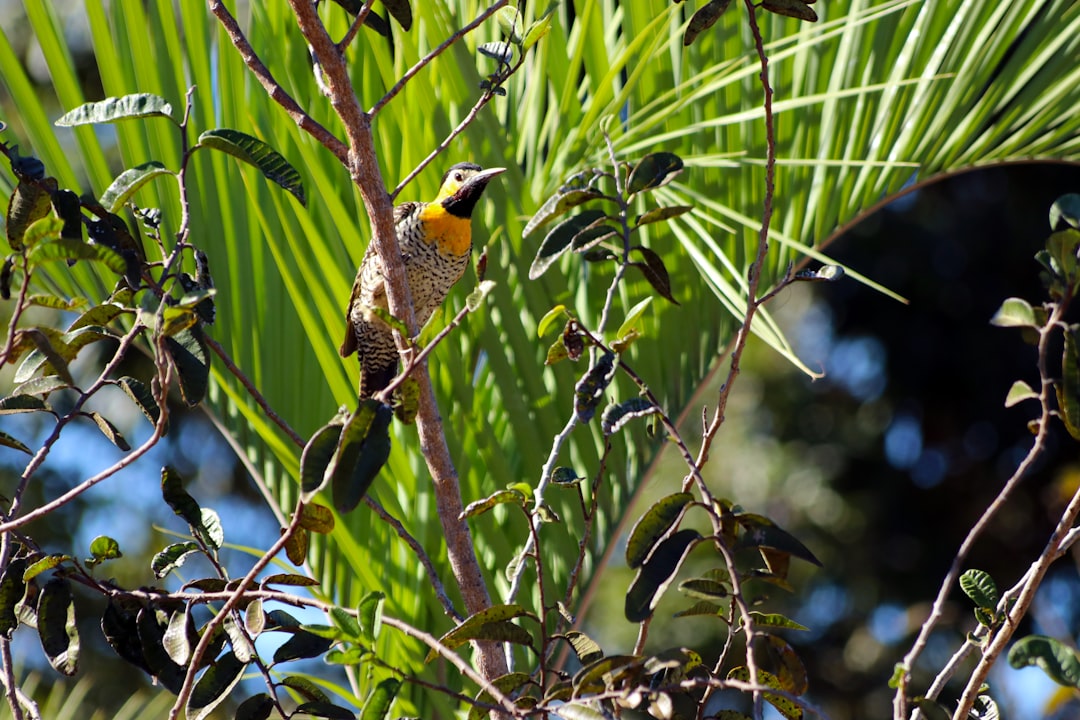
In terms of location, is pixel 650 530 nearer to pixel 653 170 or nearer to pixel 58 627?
pixel 653 170

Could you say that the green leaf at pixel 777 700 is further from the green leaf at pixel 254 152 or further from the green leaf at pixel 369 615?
the green leaf at pixel 254 152

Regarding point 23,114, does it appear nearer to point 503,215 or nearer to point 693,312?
point 503,215

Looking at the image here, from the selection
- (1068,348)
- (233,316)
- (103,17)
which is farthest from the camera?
(233,316)

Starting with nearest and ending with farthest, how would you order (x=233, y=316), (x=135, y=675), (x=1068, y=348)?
(x=1068, y=348) → (x=233, y=316) → (x=135, y=675)

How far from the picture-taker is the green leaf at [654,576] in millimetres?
941

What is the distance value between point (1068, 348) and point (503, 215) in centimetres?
106

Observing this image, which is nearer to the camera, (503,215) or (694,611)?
(694,611)

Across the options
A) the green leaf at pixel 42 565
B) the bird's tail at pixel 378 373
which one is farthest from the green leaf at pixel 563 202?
the bird's tail at pixel 378 373

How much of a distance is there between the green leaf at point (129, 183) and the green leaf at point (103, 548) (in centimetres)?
34

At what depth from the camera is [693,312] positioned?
1.85 m

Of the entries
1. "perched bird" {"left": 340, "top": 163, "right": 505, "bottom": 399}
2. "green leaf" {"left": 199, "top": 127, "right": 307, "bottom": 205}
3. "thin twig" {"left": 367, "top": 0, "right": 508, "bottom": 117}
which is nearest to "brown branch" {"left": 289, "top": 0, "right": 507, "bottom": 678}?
"thin twig" {"left": 367, "top": 0, "right": 508, "bottom": 117}

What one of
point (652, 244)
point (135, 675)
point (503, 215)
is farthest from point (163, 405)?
point (135, 675)

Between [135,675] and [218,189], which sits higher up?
[218,189]

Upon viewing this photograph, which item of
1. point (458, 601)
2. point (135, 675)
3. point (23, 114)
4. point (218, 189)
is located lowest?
point (135, 675)
